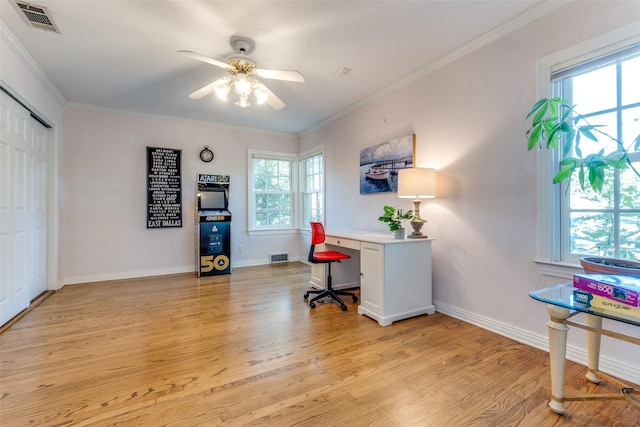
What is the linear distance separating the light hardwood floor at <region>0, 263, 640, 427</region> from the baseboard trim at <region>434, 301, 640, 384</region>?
2.7 inches

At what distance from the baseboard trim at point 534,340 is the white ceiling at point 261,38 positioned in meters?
2.35

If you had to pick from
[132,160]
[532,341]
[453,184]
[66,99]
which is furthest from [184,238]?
[532,341]

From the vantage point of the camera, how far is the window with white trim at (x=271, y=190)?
504 centimetres

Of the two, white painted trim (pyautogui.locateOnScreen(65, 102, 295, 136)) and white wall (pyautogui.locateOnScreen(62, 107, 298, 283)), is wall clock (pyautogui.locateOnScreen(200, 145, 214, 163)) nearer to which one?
white wall (pyautogui.locateOnScreen(62, 107, 298, 283))

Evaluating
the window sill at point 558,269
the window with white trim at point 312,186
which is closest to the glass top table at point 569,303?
the window sill at point 558,269

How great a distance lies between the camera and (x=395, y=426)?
1.32m

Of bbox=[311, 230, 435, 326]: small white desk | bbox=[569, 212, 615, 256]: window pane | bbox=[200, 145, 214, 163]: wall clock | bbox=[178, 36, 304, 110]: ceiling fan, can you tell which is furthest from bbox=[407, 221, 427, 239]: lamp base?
bbox=[200, 145, 214, 163]: wall clock

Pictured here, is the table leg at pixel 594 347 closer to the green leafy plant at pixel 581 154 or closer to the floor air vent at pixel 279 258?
the green leafy plant at pixel 581 154

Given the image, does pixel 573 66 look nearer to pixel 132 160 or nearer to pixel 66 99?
pixel 132 160

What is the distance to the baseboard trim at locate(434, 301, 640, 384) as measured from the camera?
167cm

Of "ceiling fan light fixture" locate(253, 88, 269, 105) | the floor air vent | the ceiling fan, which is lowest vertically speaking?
the floor air vent

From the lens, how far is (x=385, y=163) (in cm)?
336

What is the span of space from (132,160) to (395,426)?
15.1 feet

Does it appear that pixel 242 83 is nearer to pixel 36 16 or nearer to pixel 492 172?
pixel 36 16
